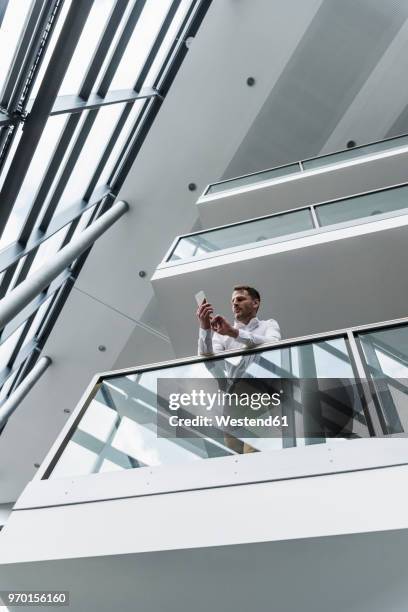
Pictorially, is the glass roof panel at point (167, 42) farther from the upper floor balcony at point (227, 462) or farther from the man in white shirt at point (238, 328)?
the upper floor balcony at point (227, 462)

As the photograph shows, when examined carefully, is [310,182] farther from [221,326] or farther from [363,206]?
[221,326]

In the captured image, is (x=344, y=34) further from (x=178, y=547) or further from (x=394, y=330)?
(x=178, y=547)

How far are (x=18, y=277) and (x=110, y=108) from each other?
133 inches

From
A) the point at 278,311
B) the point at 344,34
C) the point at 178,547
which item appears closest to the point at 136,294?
the point at 278,311

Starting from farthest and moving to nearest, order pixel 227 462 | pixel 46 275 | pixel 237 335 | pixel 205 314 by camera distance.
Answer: pixel 46 275
pixel 237 335
pixel 205 314
pixel 227 462

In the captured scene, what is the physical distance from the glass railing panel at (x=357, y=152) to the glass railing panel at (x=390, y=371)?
6.77 m

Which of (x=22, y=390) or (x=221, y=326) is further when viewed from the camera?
(x=22, y=390)

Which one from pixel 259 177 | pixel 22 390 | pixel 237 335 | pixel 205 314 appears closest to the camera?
pixel 205 314

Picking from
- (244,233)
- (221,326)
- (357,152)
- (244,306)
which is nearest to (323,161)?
(357,152)

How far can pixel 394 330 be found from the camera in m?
3.30

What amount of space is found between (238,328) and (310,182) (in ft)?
19.2

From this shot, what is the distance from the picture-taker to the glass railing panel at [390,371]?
8.79 feet

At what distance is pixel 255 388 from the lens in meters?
3.10

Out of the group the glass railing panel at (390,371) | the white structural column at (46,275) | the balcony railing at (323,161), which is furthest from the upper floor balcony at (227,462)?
the balcony railing at (323,161)
